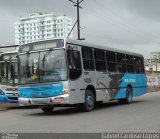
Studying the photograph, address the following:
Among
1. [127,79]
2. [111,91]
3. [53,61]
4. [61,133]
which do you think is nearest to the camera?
[61,133]

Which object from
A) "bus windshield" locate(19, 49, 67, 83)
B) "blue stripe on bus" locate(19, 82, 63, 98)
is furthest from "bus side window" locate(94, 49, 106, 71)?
"blue stripe on bus" locate(19, 82, 63, 98)

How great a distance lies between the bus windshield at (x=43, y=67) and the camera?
1648 centimetres

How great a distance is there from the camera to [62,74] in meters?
16.5

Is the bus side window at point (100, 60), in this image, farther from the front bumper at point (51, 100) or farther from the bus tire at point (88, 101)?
the front bumper at point (51, 100)

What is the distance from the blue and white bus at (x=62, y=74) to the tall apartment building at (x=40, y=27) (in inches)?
1302

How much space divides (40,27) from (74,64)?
148 ft

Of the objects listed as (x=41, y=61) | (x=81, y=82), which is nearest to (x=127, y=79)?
(x=81, y=82)

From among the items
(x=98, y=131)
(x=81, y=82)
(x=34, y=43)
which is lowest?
(x=98, y=131)

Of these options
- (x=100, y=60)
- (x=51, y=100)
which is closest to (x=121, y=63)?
(x=100, y=60)

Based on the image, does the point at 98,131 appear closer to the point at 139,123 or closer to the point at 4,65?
the point at 139,123

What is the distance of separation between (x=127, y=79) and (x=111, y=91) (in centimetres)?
276

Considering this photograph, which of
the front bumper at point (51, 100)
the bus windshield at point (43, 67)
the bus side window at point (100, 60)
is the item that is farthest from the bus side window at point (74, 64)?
the bus side window at point (100, 60)

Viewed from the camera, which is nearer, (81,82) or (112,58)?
(81,82)

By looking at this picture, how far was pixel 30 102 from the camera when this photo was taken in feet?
55.2
